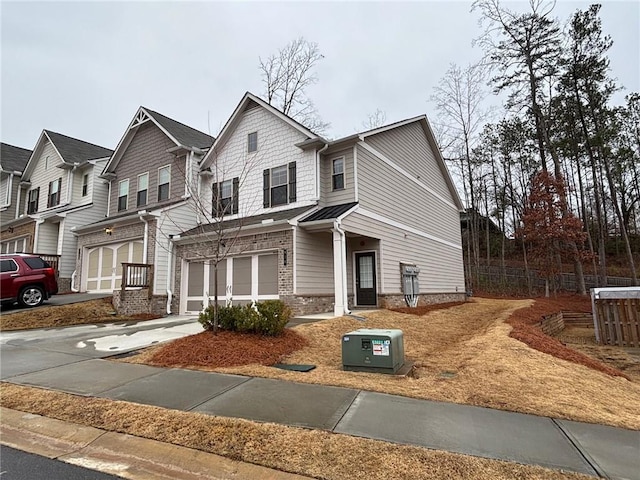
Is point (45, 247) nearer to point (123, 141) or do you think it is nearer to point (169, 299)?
point (123, 141)

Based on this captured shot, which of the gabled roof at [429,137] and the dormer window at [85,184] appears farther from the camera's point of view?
the dormer window at [85,184]

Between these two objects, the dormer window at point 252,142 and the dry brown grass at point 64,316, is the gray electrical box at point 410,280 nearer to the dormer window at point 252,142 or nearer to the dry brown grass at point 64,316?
the dormer window at point 252,142

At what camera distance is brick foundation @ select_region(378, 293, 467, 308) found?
13.7 meters

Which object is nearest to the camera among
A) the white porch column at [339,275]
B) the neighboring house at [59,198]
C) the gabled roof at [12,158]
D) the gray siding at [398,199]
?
the white porch column at [339,275]

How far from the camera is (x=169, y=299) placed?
1450cm

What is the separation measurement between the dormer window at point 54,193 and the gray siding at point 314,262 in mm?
17283

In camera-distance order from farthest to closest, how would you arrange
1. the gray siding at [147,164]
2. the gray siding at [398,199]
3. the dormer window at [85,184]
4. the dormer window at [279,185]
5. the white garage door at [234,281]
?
the dormer window at [85,184] < the gray siding at [147,164] < the dormer window at [279,185] < the gray siding at [398,199] < the white garage door at [234,281]

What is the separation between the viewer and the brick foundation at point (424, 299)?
1368 cm

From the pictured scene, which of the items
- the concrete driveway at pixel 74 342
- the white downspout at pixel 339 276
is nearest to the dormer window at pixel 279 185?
the white downspout at pixel 339 276

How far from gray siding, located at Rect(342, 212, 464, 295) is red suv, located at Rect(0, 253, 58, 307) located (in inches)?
432

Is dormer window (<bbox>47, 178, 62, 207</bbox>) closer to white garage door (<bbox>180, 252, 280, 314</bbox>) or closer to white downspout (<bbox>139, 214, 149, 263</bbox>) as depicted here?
white downspout (<bbox>139, 214, 149, 263</bbox>)

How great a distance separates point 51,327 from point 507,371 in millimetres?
12426

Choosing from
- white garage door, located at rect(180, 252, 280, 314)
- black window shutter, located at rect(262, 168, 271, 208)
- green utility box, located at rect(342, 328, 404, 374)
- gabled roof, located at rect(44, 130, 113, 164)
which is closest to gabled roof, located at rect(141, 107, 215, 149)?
black window shutter, located at rect(262, 168, 271, 208)

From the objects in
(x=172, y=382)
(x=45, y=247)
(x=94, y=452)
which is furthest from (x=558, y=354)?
(x=45, y=247)
